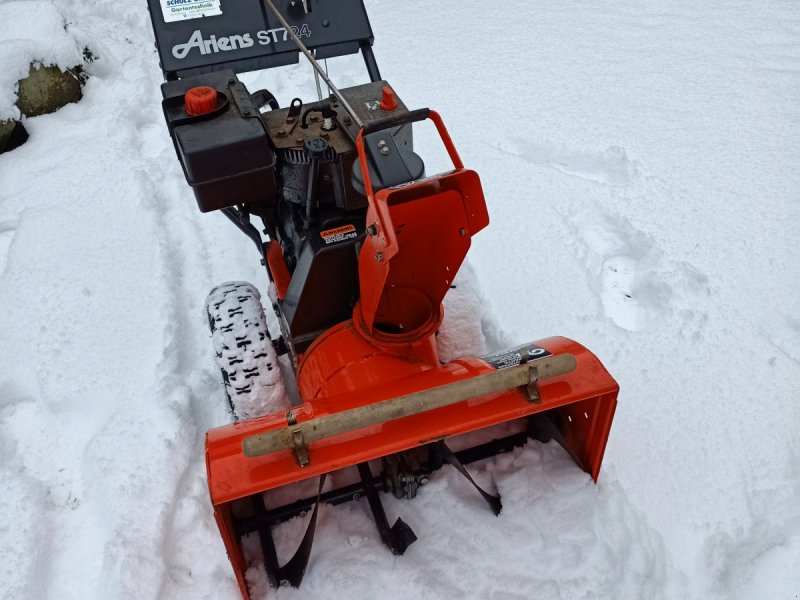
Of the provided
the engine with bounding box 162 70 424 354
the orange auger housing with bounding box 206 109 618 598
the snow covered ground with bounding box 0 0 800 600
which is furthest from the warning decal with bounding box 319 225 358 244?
the snow covered ground with bounding box 0 0 800 600

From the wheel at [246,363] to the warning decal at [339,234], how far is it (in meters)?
0.42

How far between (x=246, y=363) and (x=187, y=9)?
1.27m

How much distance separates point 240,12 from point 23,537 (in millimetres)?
1886

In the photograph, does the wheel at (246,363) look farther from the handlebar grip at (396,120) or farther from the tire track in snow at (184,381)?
the handlebar grip at (396,120)

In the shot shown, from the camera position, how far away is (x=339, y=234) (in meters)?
2.00

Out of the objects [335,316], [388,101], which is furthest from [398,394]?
[388,101]

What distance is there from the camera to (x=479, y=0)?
5.29 meters

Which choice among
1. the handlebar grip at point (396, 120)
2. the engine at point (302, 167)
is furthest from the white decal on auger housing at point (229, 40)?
the handlebar grip at point (396, 120)

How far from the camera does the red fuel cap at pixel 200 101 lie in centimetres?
199

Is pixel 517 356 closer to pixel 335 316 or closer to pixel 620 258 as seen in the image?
pixel 335 316

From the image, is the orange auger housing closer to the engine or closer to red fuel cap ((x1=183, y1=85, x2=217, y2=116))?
the engine

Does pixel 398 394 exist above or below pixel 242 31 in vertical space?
below

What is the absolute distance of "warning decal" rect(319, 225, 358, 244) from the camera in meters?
1.98

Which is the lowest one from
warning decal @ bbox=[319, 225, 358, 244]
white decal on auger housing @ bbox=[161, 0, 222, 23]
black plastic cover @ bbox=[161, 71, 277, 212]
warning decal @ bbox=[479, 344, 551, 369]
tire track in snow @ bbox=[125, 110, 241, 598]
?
tire track in snow @ bbox=[125, 110, 241, 598]
